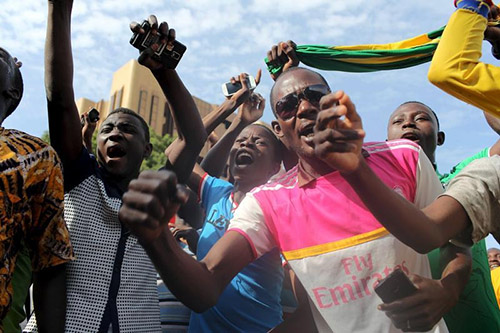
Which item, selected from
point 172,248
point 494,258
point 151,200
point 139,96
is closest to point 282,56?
point 172,248

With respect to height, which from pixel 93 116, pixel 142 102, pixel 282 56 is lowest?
pixel 93 116

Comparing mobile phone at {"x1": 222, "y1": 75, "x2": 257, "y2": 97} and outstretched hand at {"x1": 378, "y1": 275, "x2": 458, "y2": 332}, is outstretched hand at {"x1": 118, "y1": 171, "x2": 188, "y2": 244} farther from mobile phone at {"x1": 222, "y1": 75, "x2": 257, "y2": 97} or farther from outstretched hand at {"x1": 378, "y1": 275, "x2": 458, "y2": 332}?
mobile phone at {"x1": 222, "y1": 75, "x2": 257, "y2": 97}

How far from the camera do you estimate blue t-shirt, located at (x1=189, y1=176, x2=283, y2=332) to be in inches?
106

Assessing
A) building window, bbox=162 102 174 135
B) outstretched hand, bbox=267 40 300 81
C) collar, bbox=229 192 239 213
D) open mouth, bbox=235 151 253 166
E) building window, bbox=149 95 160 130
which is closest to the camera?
collar, bbox=229 192 239 213

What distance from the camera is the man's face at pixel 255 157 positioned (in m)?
3.51

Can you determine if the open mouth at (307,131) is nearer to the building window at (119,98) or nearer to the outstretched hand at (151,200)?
the outstretched hand at (151,200)

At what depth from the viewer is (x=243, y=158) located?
3.63m

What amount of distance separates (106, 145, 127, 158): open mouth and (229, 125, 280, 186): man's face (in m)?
1.05

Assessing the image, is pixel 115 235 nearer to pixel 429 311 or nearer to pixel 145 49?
pixel 145 49

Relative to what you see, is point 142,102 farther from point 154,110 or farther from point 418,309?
point 418,309

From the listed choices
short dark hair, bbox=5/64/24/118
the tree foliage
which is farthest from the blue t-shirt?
the tree foliage

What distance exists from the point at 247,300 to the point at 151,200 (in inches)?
65.7

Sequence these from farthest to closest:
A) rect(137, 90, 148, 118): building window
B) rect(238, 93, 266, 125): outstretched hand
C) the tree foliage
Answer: rect(137, 90, 148, 118): building window → the tree foliage → rect(238, 93, 266, 125): outstretched hand

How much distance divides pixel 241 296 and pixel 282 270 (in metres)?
0.33
